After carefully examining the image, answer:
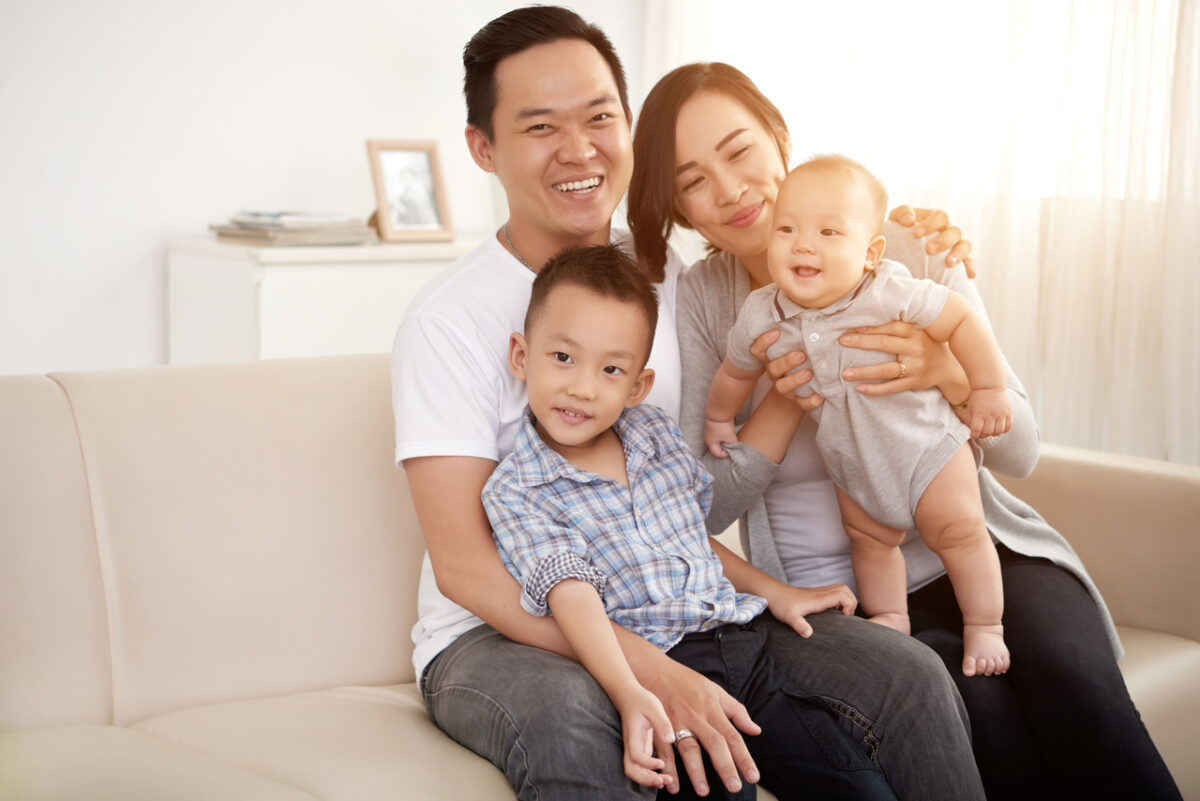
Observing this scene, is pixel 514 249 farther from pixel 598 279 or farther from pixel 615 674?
pixel 615 674

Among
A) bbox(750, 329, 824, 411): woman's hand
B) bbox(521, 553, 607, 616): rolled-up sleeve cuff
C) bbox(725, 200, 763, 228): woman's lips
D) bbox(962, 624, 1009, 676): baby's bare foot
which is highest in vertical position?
bbox(725, 200, 763, 228): woman's lips

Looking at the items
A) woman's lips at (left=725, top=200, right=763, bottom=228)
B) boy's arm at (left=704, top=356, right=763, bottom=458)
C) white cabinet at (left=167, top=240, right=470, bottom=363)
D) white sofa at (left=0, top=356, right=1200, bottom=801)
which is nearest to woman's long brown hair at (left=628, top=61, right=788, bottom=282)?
woman's lips at (left=725, top=200, right=763, bottom=228)

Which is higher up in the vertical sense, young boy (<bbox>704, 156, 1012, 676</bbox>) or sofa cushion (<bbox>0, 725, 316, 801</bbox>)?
young boy (<bbox>704, 156, 1012, 676</bbox>)

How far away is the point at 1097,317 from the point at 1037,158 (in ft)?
1.45

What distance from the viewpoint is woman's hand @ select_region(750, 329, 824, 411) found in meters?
1.62

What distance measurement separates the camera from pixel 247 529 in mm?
1670

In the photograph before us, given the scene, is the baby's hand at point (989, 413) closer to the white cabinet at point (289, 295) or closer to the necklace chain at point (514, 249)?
the necklace chain at point (514, 249)

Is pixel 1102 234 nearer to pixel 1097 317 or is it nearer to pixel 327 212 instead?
pixel 1097 317

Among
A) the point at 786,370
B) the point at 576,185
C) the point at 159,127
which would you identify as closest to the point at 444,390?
the point at 576,185

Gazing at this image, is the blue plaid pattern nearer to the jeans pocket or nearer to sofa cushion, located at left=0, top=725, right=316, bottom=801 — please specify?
the jeans pocket

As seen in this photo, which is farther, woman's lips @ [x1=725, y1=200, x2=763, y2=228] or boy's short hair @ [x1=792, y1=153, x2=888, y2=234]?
woman's lips @ [x1=725, y1=200, x2=763, y2=228]

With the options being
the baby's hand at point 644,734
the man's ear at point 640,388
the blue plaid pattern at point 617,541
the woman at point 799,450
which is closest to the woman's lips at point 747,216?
the woman at point 799,450

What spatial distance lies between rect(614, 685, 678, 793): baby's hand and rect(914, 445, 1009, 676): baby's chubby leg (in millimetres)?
528

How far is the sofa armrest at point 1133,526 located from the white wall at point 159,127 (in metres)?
2.66
